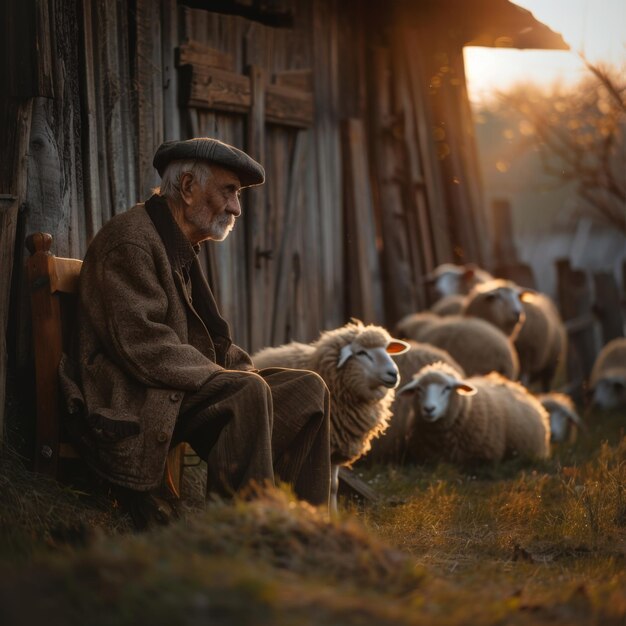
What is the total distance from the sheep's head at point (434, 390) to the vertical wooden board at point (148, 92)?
2496mm

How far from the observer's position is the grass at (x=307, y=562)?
260 centimetres

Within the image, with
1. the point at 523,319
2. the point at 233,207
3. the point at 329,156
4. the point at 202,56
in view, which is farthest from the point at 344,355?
the point at 523,319

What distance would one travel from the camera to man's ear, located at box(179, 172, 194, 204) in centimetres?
475

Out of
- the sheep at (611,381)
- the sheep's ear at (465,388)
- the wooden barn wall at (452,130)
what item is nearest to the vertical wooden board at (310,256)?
the sheep's ear at (465,388)

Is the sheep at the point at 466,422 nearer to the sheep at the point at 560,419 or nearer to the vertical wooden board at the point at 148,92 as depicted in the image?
the sheep at the point at 560,419

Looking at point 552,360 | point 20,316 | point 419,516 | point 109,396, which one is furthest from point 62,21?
point 552,360

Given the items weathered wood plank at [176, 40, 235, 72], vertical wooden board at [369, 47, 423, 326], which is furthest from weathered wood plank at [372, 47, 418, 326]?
weathered wood plank at [176, 40, 235, 72]

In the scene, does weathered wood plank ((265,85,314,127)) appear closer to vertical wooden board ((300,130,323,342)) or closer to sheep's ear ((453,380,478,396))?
vertical wooden board ((300,130,323,342))

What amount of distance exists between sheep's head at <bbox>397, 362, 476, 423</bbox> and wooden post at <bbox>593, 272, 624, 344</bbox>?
694 centimetres

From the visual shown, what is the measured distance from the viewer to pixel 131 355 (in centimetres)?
429

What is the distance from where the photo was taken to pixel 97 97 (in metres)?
5.73

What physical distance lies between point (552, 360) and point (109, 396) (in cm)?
886

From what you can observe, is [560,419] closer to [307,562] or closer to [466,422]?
[466,422]

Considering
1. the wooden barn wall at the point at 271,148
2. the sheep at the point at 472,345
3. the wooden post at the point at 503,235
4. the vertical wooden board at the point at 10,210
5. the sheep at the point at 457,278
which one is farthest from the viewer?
the wooden post at the point at 503,235
